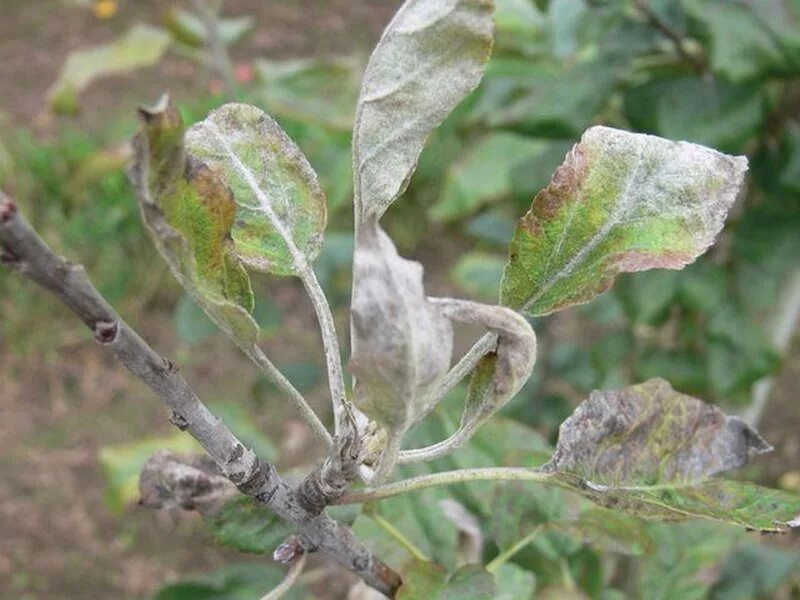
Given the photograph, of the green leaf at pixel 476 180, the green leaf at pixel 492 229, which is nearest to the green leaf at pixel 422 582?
the green leaf at pixel 492 229

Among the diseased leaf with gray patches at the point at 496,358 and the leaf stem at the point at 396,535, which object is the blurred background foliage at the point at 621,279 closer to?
the leaf stem at the point at 396,535

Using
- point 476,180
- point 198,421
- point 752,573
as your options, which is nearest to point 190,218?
point 198,421

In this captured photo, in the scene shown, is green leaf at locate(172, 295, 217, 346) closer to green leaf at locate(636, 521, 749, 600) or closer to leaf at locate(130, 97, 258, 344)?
green leaf at locate(636, 521, 749, 600)

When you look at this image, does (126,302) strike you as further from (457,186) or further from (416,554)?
(416,554)

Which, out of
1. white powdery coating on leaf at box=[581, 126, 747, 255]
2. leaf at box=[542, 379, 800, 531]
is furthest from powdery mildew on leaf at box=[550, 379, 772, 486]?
white powdery coating on leaf at box=[581, 126, 747, 255]

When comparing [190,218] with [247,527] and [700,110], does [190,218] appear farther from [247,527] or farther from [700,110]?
[700,110]
